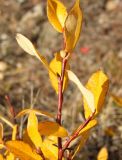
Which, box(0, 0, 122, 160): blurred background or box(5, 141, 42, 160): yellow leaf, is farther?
box(0, 0, 122, 160): blurred background

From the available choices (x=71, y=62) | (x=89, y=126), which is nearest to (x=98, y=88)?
(x=89, y=126)

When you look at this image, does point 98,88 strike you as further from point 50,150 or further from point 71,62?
point 71,62

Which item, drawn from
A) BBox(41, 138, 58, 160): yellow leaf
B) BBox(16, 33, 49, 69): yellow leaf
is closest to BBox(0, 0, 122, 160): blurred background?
BBox(41, 138, 58, 160): yellow leaf

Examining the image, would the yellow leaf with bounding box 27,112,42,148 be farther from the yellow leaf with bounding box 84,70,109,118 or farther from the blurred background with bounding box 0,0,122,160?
the blurred background with bounding box 0,0,122,160

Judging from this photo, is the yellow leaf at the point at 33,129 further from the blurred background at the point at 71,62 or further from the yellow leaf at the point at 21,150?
the blurred background at the point at 71,62

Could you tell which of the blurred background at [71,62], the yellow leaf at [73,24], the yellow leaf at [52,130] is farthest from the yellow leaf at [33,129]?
the blurred background at [71,62]

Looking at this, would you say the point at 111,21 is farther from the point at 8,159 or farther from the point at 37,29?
the point at 8,159
